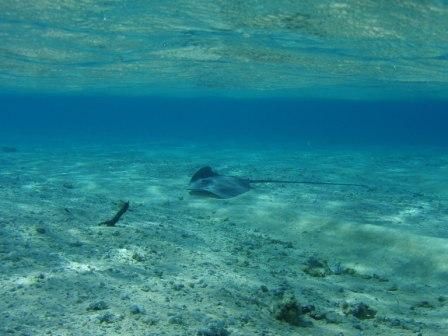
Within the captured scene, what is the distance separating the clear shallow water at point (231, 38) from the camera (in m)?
13.0

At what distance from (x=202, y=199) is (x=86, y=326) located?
789 cm

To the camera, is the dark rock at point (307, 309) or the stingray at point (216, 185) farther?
the stingray at point (216, 185)

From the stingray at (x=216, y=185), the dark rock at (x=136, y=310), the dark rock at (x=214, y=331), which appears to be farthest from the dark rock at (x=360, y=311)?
the stingray at (x=216, y=185)

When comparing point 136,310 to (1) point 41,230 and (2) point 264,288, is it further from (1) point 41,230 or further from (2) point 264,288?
(1) point 41,230

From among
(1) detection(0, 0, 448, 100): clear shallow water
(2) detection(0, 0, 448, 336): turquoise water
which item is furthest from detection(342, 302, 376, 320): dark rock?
(1) detection(0, 0, 448, 100): clear shallow water

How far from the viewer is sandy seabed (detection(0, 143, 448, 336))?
405 cm

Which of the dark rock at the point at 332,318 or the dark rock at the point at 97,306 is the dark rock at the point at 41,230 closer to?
the dark rock at the point at 97,306

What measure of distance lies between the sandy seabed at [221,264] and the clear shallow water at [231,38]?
6.21m

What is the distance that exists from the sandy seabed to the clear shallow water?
6212 mm

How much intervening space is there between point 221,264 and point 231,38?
528 inches

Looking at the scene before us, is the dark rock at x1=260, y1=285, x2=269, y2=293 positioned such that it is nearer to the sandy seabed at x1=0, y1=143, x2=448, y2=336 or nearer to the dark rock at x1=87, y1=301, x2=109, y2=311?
the sandy seabed at x1=0, y1=143, x2=448, y2=336

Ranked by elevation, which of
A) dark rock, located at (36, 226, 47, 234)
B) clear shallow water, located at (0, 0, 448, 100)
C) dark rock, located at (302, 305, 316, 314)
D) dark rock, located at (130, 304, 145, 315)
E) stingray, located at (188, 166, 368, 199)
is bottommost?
stingray, located at (188, 166, 368, 199)

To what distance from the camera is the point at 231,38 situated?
57.0 feet

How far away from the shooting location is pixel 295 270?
6.40m
